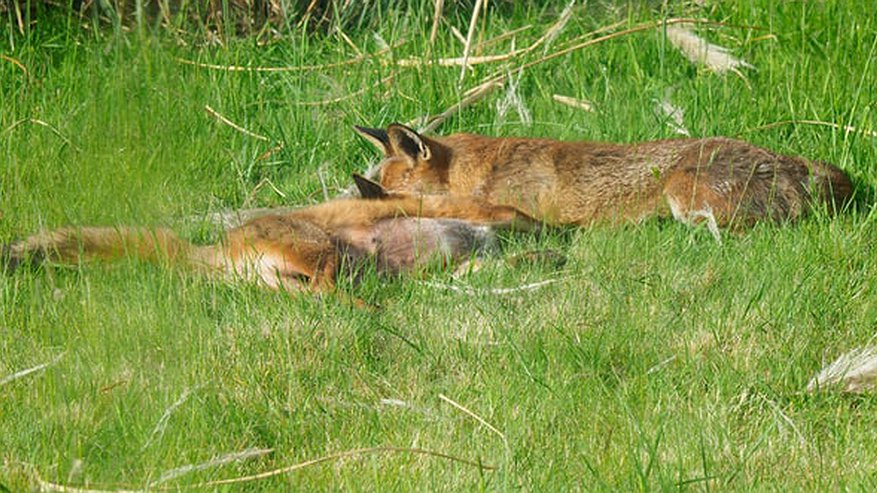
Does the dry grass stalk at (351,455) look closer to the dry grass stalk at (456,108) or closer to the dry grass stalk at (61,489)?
the dry grass stalk at (61,489)

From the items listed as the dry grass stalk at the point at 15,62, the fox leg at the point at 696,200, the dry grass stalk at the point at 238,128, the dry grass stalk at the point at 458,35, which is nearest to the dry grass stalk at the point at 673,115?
the fox leg at the point at 696,200

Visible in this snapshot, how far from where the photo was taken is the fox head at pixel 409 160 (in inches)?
272

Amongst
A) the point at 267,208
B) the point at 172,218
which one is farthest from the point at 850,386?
the point at 267,208

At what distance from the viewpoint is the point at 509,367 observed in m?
4.80

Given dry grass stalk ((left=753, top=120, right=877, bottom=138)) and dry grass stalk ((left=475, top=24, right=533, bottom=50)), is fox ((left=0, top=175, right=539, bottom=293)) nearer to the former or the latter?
dry grass stalk ((left=753, top=120, right=877, bottom=138))

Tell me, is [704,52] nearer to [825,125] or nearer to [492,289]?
[825,125]

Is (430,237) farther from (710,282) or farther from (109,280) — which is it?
(109,280)

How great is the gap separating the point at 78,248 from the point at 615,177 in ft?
9.12

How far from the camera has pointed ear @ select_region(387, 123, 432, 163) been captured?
271 inches

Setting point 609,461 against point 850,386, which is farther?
point 850,386

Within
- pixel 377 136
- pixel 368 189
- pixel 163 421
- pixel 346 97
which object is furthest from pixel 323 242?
pixel 346 97

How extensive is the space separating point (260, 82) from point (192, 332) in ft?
10.7

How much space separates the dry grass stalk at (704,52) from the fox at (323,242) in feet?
6.56

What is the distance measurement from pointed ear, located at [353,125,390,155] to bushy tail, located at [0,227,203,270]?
1515 mm
